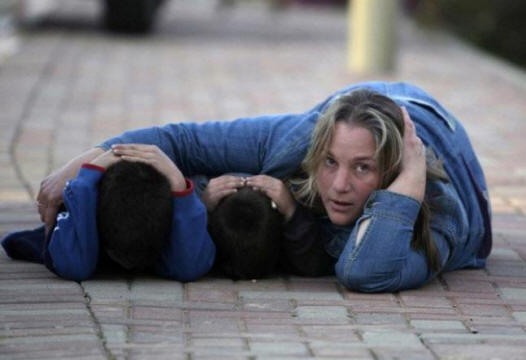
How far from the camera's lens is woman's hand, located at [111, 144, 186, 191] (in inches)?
170

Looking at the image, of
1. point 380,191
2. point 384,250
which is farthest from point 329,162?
point 384,250

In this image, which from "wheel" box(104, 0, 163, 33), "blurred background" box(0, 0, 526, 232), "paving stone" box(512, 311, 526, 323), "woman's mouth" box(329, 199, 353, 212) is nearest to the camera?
"paving stone" box(512, 311, 526, 323)

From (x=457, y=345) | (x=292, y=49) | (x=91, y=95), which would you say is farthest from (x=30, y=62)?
(x=457, y=345)

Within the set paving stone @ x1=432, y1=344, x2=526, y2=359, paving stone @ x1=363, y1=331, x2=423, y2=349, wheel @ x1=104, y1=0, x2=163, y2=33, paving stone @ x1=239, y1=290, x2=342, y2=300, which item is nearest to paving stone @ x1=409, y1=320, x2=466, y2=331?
paving stone @ x1=363, y1=331, x2=423, y2=349

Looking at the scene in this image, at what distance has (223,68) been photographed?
461 inches

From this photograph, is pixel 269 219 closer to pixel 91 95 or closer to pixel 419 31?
pixel 91 95

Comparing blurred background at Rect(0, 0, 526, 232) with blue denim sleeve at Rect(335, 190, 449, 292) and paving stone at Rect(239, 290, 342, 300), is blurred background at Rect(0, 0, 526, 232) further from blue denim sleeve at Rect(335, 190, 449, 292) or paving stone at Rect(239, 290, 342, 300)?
blue denim sleeve at Rect(335, 190, 449, 292)

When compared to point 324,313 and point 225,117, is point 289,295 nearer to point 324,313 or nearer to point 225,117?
point 324,313

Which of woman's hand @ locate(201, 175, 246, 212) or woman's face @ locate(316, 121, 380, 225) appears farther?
woman's hand @ locate(201, 175, 246, 212)

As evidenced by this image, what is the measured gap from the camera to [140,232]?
13.8 ft

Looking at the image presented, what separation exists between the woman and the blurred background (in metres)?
1.18

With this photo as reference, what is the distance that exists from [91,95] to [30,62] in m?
2.14

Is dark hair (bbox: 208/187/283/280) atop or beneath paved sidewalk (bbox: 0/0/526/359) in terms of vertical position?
atop

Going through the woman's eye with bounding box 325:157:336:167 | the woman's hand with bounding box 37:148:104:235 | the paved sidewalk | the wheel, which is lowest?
the wheel
